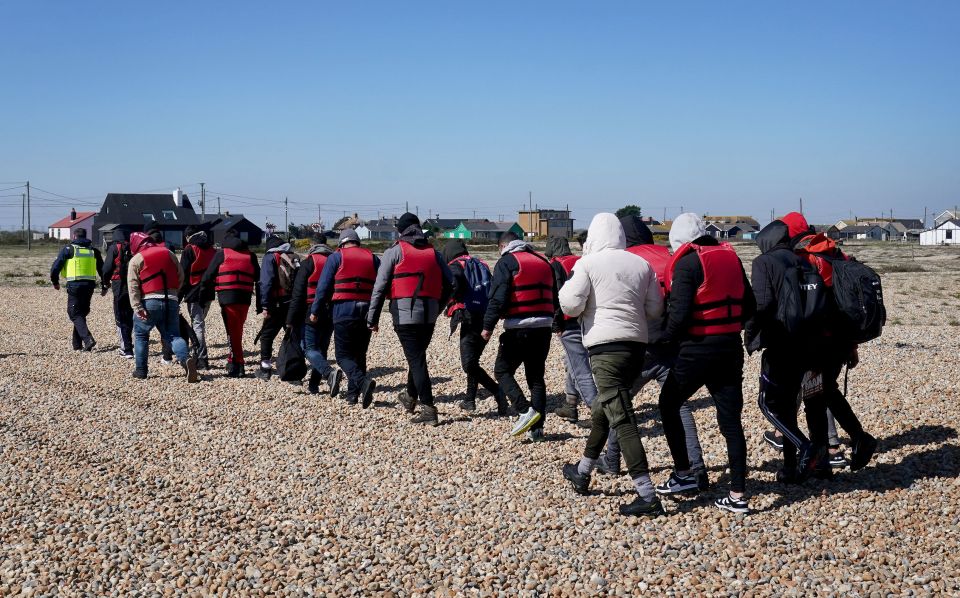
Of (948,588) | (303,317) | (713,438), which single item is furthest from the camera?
(303,317)

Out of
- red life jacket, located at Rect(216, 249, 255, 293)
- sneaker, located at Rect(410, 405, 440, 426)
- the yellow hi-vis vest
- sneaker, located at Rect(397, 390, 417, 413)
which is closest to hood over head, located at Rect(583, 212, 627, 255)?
sneaker, located at Rect(410, 405, 440, 426)

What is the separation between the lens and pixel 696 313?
16.7 feet

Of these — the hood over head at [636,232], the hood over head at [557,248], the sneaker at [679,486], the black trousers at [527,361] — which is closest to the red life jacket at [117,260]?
the hood over head at [557,248]

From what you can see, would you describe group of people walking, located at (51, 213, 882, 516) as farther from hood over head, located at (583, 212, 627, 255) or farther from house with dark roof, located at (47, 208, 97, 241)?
house with dark roof, located at (47, 208, 97, 241)

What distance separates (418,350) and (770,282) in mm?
3330

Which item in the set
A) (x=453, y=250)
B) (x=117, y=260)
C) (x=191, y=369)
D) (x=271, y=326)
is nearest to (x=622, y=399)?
(x=453, y=250)

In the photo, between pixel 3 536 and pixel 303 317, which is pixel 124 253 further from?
pixel 3 536

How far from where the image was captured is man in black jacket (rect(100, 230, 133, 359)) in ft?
38.1

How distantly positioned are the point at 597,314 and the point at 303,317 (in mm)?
4786

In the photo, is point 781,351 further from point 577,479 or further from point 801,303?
point 577,479

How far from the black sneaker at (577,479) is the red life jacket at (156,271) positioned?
20.3ft

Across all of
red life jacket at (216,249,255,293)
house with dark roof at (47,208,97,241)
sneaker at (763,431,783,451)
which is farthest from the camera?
house with dark roof at (47,208,97,241)

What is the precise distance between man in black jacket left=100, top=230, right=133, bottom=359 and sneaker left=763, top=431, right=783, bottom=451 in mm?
8310

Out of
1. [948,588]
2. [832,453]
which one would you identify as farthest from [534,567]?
[832,453]
